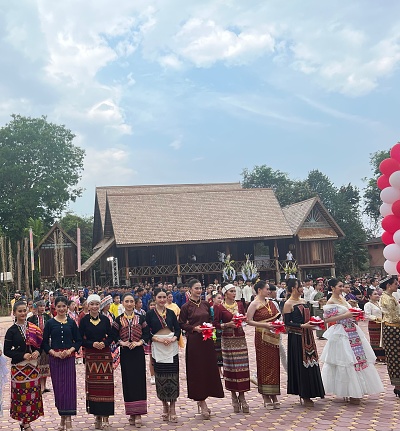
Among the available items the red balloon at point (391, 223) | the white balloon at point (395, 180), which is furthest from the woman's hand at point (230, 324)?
the white balloon at point (395, 180)

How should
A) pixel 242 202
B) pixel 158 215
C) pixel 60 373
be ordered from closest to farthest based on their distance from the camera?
pixel 60 373, pixel 158 215, pixel 242 202

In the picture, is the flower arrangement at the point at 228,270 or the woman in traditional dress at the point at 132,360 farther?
the flower arrangement at the point at 228,270

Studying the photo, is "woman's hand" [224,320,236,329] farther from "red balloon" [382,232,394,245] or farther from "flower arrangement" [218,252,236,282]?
"flower arrangement" [218,252,236,282]

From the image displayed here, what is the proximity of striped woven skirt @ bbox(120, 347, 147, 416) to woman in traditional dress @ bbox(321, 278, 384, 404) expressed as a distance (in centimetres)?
224

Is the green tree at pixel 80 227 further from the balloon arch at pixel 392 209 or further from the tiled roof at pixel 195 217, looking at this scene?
the balloon arch at pixel 392 209

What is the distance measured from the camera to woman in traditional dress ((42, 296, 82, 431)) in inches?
219

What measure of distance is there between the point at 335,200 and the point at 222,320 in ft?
114

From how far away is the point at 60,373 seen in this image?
18.4ft

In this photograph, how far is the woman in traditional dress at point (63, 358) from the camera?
18.2ft

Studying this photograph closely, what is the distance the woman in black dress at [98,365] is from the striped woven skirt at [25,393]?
56cm

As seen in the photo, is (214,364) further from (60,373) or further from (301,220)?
(301,220)

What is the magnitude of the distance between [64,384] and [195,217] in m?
23.3

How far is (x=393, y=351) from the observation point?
6.44 metres

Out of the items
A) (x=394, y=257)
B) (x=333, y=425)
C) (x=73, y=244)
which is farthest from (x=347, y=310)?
(x=73, y=244)
